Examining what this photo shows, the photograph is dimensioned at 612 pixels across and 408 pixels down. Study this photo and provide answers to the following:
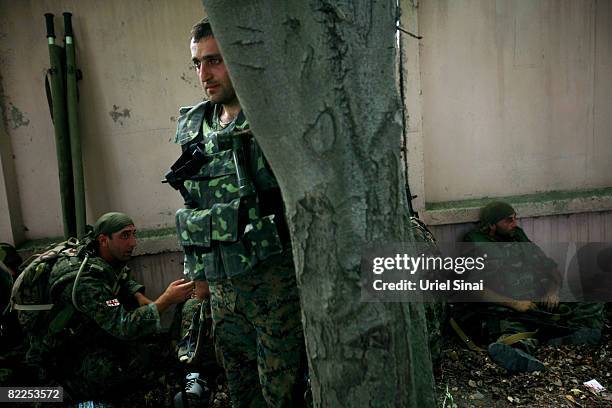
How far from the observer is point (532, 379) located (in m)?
2.93

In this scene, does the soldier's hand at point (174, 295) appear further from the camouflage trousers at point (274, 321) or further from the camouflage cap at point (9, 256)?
the camouflage cap at point (9, 256)

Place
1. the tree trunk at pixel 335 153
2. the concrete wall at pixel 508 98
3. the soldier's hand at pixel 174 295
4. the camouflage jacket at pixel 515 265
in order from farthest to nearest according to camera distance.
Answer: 1. the concrete wall at pixel 508 98
2. the camouflage jacket at pixel 515 265
3. the soldier's hand at pixel 174 295
4. the tree trunk at pixel 335 153

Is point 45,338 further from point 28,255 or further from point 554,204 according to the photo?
Result: point 554,204

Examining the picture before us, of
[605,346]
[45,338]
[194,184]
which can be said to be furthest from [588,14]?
[45,338]

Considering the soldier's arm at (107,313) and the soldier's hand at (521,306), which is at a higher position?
the soldier's arm at (107,313)

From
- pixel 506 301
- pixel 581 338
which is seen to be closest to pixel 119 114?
pixel 506 301

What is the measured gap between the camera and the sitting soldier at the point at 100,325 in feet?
8.34

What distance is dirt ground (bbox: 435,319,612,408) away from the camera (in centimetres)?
274

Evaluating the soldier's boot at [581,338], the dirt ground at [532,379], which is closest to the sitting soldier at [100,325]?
the dirt ground at [532,379]

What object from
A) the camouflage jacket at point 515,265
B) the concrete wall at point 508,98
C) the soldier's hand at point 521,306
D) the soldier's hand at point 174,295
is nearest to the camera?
the soldier's hand at point 174,295

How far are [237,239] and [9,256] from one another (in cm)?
233

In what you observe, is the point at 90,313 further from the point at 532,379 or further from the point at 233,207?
the point at 532,379

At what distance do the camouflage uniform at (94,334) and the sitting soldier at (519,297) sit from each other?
2209 mm

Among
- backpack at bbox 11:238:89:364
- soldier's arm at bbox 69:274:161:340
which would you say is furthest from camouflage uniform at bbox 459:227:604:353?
backpack at bbox 11:238:89:364
